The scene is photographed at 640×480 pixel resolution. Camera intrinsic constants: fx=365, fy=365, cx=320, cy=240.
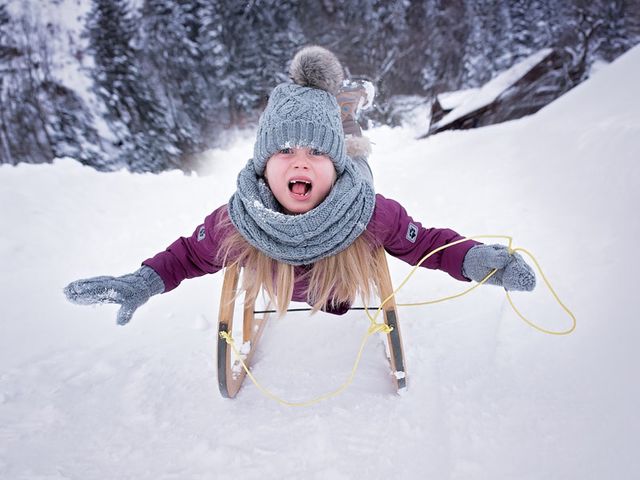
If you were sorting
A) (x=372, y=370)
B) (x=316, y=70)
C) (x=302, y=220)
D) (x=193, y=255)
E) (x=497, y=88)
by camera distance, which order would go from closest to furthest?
(x=302, y=220) → (x=316, y=70) → (x=193, y=255) → (x=372, y=370) → (x=497, y=88)

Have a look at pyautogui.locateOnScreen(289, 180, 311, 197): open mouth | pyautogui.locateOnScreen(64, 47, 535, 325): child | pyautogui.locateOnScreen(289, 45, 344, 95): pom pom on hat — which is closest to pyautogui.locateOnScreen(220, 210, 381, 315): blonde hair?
pyautogui.locateOnScreen(64, 47, 535, 325): child

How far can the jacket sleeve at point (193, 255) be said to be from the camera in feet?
4.69

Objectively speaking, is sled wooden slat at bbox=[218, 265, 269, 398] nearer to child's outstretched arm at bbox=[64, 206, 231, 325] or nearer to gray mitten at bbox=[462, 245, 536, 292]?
child's outstretched arm at bbox=[64, 206, 231, 325]

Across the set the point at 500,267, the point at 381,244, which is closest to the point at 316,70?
the point at 381,244

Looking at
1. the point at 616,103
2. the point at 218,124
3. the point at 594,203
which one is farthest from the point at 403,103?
the point at 594,203

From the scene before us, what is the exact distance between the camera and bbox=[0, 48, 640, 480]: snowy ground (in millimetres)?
1213

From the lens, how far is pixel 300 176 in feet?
4.10

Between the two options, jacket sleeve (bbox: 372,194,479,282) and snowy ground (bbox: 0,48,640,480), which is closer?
snowy ground (bbox: 0,48,640,480)

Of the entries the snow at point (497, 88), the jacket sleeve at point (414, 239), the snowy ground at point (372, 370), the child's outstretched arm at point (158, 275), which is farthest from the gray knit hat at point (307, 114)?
the snow at point (497, 88)

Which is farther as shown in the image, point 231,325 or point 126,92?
point 126,92

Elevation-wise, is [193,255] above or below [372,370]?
above

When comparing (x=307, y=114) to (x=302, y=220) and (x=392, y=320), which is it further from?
(x=392, y=320)

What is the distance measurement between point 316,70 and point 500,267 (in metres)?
0.98

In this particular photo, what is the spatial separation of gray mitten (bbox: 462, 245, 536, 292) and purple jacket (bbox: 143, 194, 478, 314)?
0.14 ft
